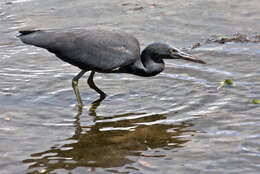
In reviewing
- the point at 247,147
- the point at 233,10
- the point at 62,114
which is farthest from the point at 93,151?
the point at 233,10

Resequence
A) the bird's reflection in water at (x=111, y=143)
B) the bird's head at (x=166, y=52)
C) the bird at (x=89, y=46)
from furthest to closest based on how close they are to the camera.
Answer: the bird's head at (x=166, y=52) < the bird at (x=89, y=46) < the bird's reflection in water at (x=111, y=143)

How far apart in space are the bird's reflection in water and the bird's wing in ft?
2.58

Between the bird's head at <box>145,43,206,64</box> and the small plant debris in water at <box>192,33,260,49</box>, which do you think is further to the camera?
the small plant debris in water at <box>192,33,260,49</box>

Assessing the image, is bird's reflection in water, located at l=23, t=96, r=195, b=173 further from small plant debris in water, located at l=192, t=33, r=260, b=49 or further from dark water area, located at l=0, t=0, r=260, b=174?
small plant debris in water, located at l=192, t=33, r=260, b=49

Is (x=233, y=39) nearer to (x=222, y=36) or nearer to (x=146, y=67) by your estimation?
(x=222, y=36)

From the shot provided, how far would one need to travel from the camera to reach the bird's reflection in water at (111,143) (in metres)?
4.84

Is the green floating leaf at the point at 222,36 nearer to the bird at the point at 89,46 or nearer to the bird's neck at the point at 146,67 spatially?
the bird's neck at the point at 146,67

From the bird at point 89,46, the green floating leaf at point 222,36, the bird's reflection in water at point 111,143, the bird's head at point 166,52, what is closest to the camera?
the bird's reflection in water at point 111,143

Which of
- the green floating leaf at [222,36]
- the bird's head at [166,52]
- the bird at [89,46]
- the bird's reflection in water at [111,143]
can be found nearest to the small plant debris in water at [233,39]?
the green floating leaf at [222,36]

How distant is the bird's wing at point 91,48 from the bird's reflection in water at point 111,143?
79cm

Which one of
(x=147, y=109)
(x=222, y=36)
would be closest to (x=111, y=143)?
(x=147, y=109)

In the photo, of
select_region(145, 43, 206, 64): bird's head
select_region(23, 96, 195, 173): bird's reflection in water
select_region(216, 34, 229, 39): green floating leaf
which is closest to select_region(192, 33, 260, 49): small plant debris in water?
select_region(216, 34, 229, 39): green floating leaf

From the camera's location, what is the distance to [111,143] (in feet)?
17.5

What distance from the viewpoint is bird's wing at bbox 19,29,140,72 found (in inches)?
256
